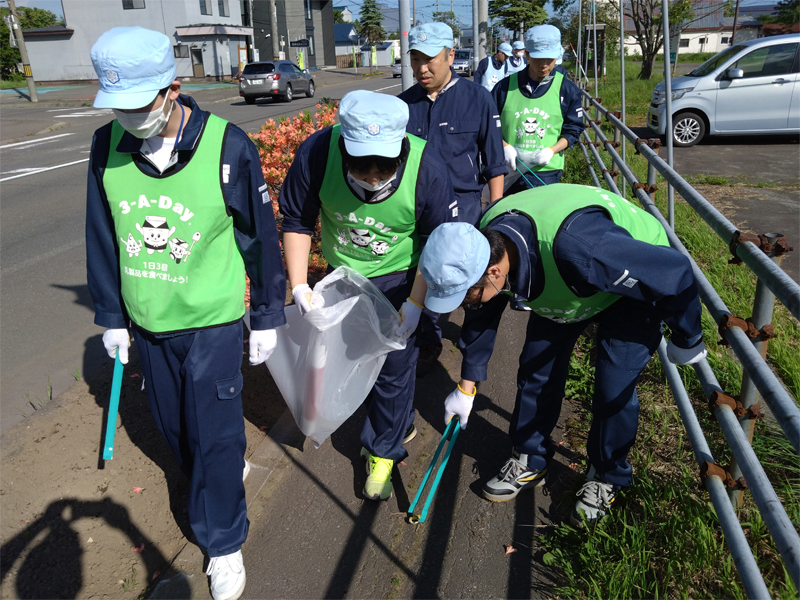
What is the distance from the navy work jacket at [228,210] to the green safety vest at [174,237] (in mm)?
34

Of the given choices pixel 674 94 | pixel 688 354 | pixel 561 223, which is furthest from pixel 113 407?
pixel 674 94

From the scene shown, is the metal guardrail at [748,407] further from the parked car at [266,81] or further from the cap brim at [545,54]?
→ the parked car at [266,81]

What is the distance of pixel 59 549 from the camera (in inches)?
105

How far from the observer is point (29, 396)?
12.6 feet

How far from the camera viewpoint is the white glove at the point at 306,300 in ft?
8.86

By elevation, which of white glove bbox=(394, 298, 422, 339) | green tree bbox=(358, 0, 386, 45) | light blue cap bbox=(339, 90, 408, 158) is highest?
green tree bbox=(358, 0, 386, 45)

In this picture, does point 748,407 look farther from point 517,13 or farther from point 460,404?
point 517,13

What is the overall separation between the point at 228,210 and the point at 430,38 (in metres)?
1.93

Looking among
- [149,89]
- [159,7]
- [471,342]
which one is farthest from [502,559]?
[159,7]

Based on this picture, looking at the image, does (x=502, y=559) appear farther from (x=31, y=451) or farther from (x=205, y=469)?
(x=31, y=451)

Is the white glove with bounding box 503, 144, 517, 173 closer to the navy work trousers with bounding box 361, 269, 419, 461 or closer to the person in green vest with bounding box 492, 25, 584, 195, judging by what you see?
the person in green vest with bounding box 492, 25, 584, 195

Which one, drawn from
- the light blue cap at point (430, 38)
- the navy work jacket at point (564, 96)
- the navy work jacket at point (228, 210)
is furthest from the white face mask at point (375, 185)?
the navy work jacket at point (564, 96)

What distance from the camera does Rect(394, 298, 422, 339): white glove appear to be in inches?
108

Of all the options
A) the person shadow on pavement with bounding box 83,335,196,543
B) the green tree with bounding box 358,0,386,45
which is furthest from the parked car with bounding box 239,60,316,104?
the green tree with bounding box 358,0,386,45
